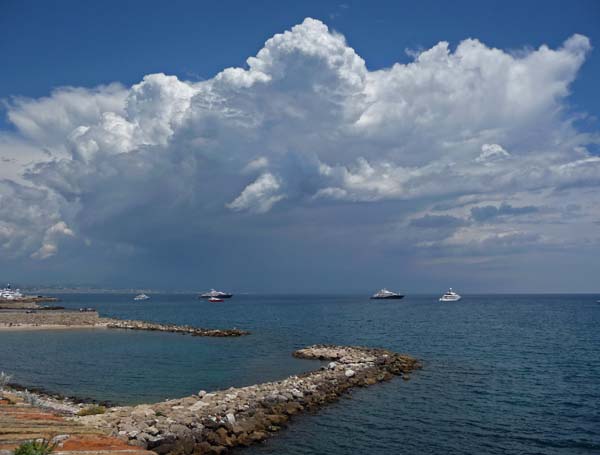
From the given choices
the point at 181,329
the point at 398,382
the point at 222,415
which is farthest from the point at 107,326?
the point at 222,415

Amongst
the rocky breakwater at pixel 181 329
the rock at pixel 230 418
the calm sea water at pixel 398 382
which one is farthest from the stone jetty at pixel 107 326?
the rock at pixel 230 418

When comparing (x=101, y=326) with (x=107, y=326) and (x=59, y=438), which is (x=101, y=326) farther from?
(x=59, y=438)

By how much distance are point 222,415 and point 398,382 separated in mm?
16254

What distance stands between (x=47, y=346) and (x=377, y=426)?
149 feet

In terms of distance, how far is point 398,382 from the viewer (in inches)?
1364

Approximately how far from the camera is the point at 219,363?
43.6 m

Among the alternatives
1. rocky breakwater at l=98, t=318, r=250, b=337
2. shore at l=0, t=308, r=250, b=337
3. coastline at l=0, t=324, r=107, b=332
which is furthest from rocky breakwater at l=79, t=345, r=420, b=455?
coastline at l=0, t=324, r=107, b=332

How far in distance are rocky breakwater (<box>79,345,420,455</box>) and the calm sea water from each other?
1.16 m

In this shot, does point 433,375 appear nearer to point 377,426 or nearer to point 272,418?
point 377,426

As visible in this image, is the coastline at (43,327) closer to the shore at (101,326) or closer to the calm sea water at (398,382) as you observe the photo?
the shore at (101,326)

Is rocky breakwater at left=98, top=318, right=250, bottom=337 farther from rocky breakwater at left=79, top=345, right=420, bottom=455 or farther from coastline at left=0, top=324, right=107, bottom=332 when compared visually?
rocky breakwater at left=79, top=345, right=420, bottom=455

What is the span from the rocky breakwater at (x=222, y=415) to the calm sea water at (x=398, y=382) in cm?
116

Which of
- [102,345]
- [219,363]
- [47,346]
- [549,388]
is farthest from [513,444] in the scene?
[47,346]

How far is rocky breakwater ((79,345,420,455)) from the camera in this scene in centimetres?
1953
